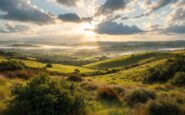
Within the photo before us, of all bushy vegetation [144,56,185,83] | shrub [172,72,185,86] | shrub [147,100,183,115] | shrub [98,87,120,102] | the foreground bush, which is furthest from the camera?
bushy vegetation [144,56,185,83]

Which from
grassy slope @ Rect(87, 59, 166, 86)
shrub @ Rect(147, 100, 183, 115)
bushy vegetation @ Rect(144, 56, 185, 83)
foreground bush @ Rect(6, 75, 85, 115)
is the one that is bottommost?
grassy slope @ Rect(87, 59, 166, 86)

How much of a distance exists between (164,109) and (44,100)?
6.16 metres

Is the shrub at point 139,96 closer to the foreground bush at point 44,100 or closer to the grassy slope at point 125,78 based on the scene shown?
the foreground bush at point 44,100

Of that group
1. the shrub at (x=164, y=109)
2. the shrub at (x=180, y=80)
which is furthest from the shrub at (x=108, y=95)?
the shrub at (x=180, y=80)

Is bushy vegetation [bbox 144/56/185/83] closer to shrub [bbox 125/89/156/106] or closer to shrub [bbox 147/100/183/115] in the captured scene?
shrub [bbox 125/89/156/106]

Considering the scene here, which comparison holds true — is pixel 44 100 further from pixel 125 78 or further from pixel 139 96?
pixel 125 78

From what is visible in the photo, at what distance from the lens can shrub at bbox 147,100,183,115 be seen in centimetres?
1409

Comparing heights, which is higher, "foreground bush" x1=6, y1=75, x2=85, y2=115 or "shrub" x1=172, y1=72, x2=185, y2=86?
"foreground bush" x1=6, y1=75, x2=85, y2=115

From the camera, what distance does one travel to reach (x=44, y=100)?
12.9 meters

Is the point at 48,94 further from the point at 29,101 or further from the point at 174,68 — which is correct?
the point at 174,68

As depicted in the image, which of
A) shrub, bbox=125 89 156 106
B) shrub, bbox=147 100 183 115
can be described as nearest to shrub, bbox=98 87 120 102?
shrub, bbox=125 89 156 106

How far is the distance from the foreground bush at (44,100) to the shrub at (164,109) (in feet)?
11.9

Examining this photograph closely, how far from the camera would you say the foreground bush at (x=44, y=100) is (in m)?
12.8

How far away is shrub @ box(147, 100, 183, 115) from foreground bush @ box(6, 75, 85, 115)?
3.61 m
